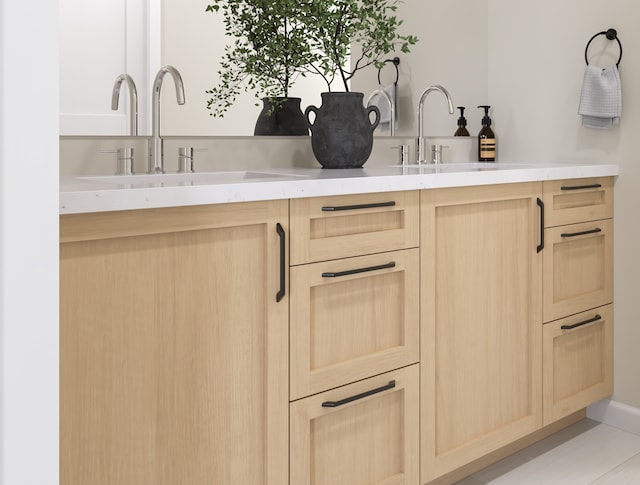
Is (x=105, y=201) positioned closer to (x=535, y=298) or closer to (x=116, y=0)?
(x=116, y=0)

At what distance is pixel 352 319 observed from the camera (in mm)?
1618

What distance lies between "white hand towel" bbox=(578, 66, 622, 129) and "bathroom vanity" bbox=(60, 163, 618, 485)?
0.22m

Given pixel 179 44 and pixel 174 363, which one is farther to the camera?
pixel 179 44

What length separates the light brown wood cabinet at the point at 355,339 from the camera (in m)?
1.51

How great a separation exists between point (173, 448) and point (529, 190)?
4.38ft

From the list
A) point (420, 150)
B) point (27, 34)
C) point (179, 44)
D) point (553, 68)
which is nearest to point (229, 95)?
point (179, 44)

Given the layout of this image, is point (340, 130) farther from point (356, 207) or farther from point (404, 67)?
point (404, 67)

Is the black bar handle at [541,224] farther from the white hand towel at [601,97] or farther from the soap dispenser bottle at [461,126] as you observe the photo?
the soap dispenser bottle at [461,126]

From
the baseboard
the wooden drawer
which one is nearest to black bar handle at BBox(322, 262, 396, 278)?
the wooden drawer

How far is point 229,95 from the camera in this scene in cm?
204

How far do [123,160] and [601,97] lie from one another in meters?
1.61

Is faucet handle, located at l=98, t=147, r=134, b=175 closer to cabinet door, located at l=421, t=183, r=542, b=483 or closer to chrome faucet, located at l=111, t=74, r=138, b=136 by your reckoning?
chrome faucet, located at l=111, t=74, r=138, b=136

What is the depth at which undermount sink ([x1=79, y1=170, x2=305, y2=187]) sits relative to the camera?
1.71m

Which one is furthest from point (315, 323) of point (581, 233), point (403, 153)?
point (581, 233)
